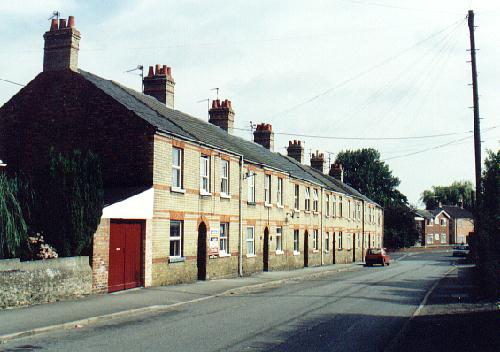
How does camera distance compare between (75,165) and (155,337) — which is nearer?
(155,337)

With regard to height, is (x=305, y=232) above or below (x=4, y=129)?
below

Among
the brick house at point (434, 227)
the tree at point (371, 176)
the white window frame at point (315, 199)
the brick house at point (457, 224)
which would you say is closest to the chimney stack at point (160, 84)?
the white window frame at point (315, 199)

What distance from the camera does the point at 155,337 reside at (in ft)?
35.0

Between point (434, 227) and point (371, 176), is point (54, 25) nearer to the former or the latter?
point (371, 176)

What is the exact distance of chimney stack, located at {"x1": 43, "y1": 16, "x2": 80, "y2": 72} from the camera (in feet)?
74.7

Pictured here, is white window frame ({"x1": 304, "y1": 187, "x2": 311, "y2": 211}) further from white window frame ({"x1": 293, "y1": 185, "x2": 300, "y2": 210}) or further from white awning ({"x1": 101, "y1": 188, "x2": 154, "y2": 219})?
white awning ({"x1": 101, "y1": 188, "x2": 154, "y2": 219})

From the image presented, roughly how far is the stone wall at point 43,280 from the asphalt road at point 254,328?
127 inches

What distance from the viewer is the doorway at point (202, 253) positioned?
24.5m

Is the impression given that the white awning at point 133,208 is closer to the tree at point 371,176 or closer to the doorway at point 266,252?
the doorway at point 266,252

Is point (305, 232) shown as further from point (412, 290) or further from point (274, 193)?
point (412, 290)

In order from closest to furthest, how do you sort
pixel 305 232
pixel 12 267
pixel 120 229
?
pixel 12 267 < pixel 120 229 < pixel 305 232

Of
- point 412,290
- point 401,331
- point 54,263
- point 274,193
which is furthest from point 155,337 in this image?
point 274,193

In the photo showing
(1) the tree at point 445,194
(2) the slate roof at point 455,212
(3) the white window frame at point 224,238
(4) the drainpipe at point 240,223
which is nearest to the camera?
(3) the white window frame at point 224,238

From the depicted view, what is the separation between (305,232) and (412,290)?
59.4 feet
